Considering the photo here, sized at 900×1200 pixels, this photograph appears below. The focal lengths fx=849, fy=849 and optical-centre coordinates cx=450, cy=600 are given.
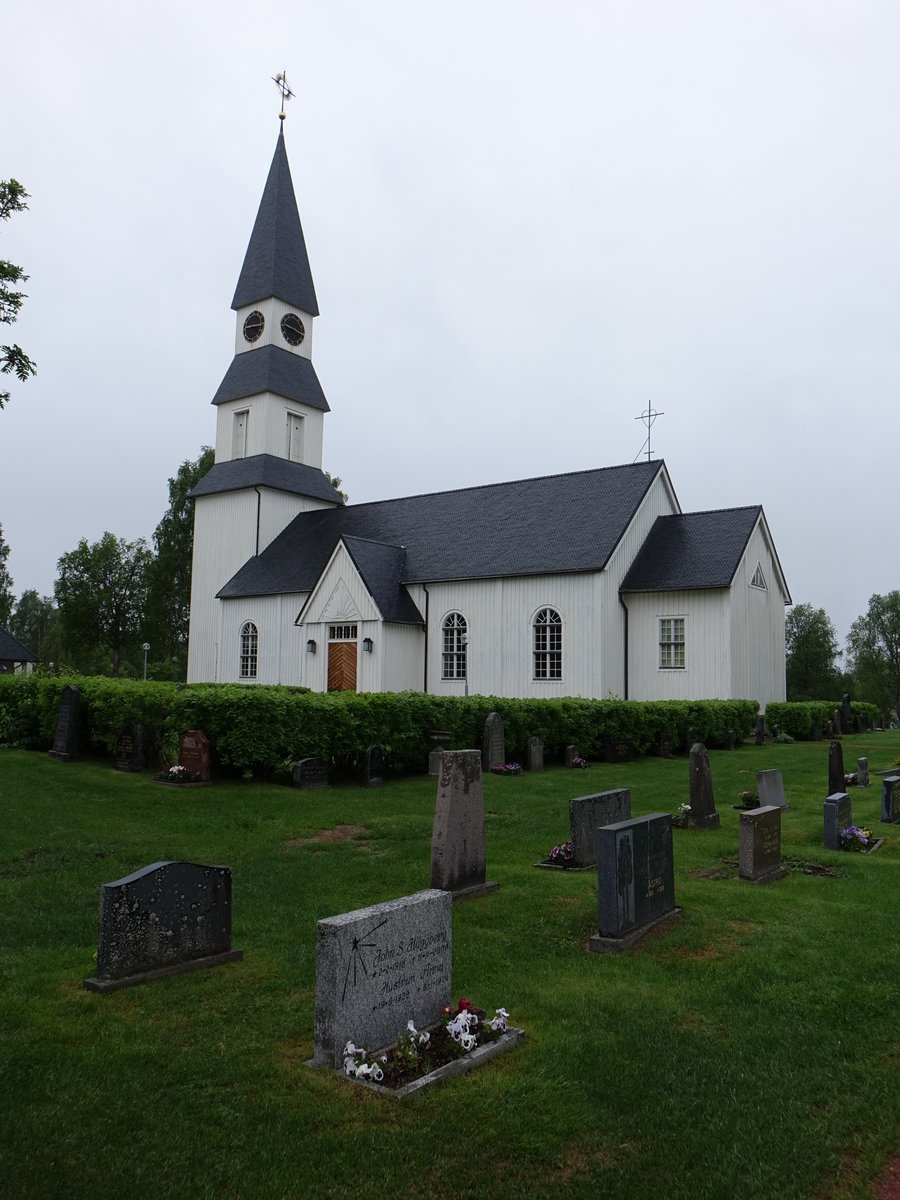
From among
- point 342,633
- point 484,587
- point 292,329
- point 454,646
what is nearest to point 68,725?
point 342,633

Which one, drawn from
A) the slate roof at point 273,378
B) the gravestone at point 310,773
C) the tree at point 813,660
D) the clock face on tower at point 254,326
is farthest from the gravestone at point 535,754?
the tree at point 813,660

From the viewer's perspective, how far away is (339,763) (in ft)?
53.8

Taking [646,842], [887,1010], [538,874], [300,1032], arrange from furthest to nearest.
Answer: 1. [538,874]
2. [646,842]
3. [887,1010]
4. [300,1032]

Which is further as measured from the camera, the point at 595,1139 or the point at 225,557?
the point at 225,557

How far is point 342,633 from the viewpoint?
2906cm

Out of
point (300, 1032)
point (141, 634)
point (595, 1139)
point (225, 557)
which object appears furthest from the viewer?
point (141, 634)

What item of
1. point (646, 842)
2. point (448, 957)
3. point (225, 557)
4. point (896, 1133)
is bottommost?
point (896, 1133)

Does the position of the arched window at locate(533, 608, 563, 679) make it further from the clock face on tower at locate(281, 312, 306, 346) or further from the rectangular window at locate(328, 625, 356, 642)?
the clock face on tower at locate(281, 312, 306, 346)

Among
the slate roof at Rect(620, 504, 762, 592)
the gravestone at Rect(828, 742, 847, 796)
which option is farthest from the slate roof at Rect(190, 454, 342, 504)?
the gravestone at Rect(828, 742, 847, 796)

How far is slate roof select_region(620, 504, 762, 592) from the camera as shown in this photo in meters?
25.8

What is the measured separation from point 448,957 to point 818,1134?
224cm

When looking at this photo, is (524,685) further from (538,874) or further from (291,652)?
(538,874)

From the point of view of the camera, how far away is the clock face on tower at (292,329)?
123 feet

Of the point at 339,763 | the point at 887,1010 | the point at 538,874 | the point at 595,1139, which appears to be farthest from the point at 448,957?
the point at 339,763
